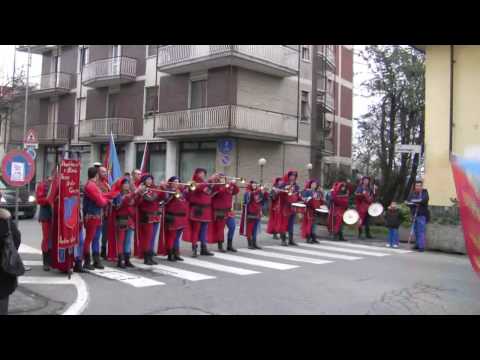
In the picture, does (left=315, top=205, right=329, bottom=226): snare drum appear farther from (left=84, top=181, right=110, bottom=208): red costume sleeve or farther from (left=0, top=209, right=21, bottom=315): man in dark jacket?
(left=0, top=209, right=21, bottom=315): man in dark jacket

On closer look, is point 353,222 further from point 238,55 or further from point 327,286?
point 238,55

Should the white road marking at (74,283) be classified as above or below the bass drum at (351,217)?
below

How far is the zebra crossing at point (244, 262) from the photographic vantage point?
28.8 feet

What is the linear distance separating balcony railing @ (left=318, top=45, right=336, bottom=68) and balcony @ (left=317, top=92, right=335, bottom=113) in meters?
2.10

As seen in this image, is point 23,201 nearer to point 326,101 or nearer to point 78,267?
point 78,267

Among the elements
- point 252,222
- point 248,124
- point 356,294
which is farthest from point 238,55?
point 356,294

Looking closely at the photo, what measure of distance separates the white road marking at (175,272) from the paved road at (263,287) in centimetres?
2

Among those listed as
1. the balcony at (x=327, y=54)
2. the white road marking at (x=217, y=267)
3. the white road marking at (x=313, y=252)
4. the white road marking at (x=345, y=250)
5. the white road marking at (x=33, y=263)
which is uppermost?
the balcony at (x=327, y=54)

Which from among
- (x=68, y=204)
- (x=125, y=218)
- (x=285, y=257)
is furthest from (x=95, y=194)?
(x=285, y=257)

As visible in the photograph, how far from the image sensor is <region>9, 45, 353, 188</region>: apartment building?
24.8 metres

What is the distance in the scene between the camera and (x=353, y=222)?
47.3 feet

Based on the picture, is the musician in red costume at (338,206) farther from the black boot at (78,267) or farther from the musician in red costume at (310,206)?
the black boot at (78,267)

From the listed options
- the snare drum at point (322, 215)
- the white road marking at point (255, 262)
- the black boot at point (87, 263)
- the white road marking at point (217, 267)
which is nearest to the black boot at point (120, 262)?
the black boot at point (87, 263)

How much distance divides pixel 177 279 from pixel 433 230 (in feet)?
26.0
